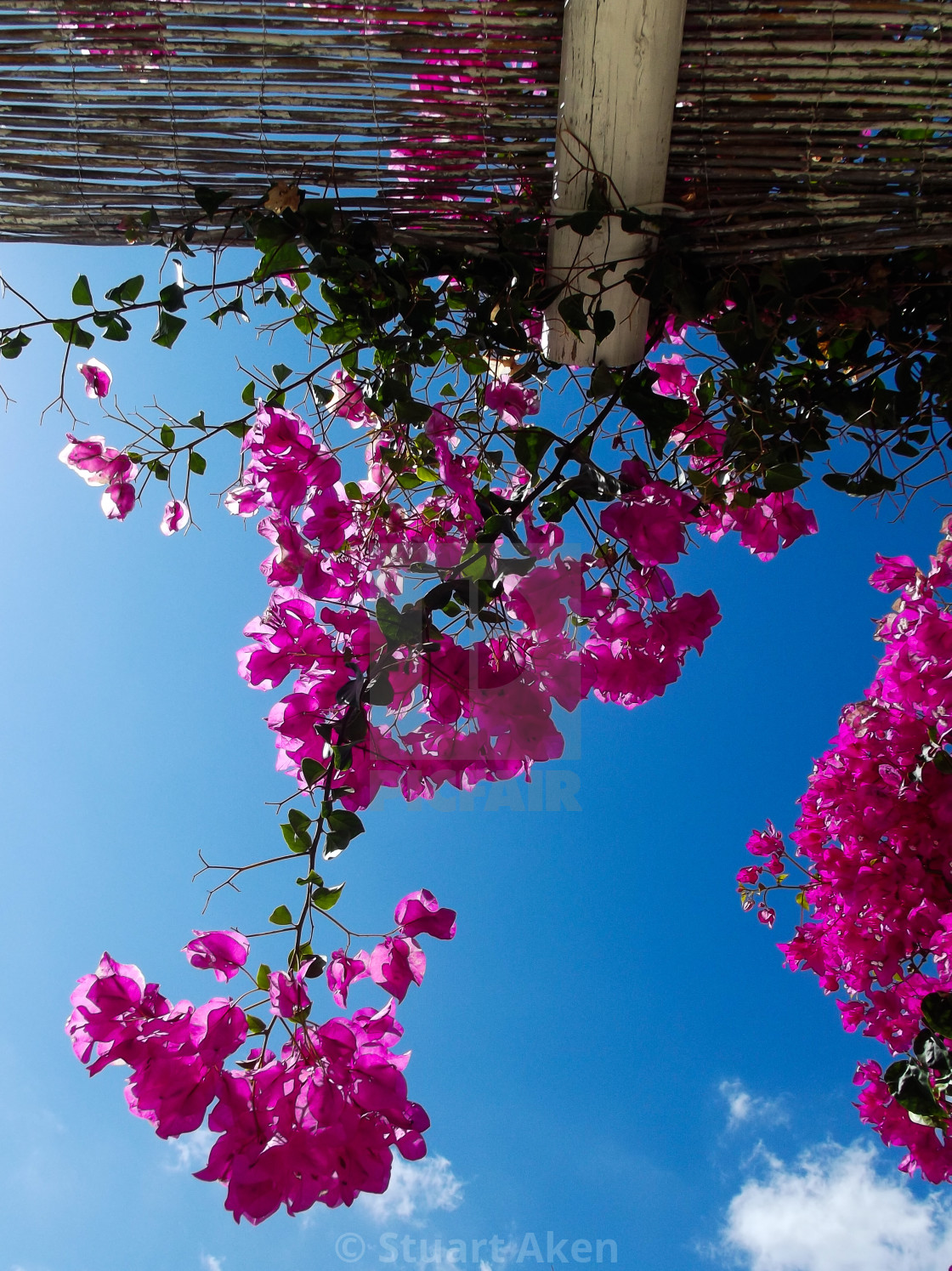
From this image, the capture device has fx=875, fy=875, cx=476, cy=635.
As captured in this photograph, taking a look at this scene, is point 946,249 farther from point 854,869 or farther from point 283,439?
point 854,869

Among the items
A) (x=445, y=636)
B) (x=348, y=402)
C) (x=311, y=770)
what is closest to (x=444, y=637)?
(x=445, y=636)

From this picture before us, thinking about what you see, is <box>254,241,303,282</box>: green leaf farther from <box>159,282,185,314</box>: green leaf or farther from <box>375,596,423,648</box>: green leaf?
<box>375,596,423,648</box>: green leaf

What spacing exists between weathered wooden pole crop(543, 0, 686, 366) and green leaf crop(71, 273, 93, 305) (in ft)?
1.80

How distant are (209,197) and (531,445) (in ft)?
1.38

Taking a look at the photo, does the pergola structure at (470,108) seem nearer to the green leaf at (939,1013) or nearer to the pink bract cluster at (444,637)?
the pink bract cluster at (444,637)

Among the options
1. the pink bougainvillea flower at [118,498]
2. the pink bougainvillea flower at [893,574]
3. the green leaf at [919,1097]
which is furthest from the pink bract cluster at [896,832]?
the pink bougainvillea flower at [118,498]

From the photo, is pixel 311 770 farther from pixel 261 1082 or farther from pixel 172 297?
pixel 172 297

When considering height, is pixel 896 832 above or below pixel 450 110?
below

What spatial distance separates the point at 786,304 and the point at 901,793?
842 millimetres

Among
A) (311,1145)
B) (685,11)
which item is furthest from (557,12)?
(311,1145)

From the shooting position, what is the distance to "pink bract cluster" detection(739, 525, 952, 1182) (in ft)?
4.44

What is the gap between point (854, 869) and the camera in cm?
144

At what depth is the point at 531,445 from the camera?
36.9 inches

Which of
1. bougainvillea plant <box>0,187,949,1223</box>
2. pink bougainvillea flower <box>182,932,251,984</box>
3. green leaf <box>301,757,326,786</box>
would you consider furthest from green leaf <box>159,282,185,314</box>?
pink bougainvillea flower <box>182,932,251,984</box>
